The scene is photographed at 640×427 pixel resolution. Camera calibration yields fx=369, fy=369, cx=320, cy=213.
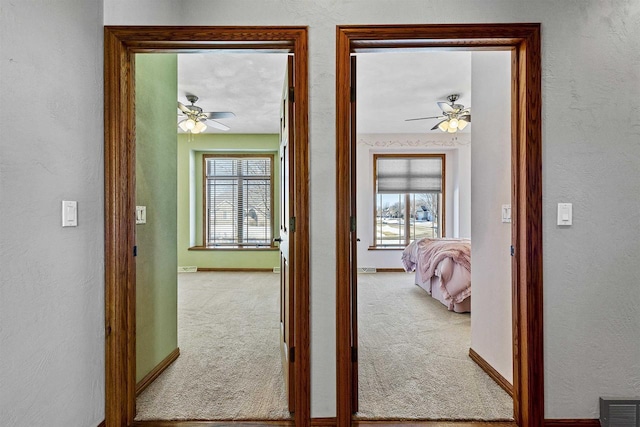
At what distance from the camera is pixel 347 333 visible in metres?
1.90

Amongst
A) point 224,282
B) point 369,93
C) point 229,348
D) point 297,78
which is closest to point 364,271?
point 224,282

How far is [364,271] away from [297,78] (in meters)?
5.37

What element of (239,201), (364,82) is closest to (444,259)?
(364,82)


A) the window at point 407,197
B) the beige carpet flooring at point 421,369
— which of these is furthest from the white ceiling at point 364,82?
the beige carpet flooring at point 421,369

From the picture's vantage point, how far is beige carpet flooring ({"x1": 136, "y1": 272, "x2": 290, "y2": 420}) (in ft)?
6.95

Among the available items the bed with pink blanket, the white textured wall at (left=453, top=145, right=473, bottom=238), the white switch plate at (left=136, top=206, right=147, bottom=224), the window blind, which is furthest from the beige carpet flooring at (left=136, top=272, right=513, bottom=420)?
the window blind

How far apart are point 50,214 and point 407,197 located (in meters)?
6.36

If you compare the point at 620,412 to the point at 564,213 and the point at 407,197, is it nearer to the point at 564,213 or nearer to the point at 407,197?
the point at 564,213

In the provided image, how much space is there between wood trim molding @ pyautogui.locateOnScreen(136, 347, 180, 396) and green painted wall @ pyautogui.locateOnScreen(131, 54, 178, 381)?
0.11 ft

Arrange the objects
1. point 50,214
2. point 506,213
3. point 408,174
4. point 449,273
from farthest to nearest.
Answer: point 408,174
point 449,273
point 506,213
point 50,214

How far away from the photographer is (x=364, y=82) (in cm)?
424

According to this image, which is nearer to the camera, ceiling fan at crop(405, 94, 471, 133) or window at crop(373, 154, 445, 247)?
ceiling fan at crop(405, 94, 471, 133)

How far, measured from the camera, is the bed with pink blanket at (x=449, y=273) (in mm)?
4070

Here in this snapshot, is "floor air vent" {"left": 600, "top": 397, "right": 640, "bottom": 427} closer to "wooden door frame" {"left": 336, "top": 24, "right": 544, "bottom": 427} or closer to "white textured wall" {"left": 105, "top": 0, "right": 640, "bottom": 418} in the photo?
"white textured wall" {"left": 105, "top": 0, "right": 640, "bottom": 418}
